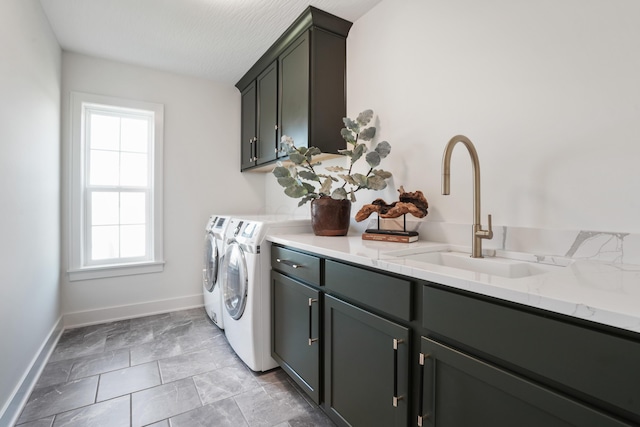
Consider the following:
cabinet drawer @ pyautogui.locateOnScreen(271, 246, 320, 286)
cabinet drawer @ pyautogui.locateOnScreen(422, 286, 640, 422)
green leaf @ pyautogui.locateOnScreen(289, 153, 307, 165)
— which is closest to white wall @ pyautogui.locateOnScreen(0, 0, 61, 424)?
cabinet drawer @ pyautogui.locateOnScreen(271, 246, 320, 286)

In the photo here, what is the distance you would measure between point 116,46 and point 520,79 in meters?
2.94

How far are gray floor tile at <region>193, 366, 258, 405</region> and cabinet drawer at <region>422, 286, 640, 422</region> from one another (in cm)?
143

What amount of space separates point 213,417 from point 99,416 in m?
0.58

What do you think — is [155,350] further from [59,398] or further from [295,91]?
[295,91]

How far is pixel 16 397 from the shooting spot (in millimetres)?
1593

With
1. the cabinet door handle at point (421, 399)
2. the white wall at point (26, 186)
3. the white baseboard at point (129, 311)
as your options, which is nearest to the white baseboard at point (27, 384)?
the white wall at point (26, 186)

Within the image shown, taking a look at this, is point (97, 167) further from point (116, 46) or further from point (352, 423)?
point (352, 423)

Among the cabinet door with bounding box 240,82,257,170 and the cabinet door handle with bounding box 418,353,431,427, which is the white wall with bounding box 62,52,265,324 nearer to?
the cabinet door with bounding box 240,82,257,170

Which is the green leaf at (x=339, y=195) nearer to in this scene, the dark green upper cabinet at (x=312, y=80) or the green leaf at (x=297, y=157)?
the green leaf at (x=297, y=157)

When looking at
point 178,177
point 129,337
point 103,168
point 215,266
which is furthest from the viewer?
point 178,177

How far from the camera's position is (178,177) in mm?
3164

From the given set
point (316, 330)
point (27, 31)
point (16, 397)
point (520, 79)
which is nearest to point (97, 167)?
point (27, 31)

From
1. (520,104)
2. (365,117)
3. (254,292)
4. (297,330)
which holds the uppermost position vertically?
(365,117)

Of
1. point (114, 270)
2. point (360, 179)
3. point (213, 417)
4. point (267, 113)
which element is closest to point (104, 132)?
point (114, 270)
